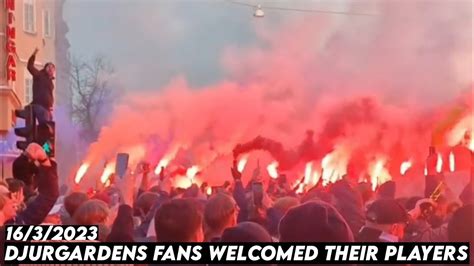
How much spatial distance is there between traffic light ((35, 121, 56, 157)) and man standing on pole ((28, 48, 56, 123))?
0.04 metres

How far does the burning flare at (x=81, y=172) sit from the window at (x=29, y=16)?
35.5 inches

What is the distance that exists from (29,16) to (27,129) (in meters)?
0.86

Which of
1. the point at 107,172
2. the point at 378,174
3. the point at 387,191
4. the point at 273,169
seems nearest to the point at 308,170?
the point at 273,169

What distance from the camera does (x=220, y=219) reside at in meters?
3.37

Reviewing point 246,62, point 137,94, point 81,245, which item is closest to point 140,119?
point 137,94

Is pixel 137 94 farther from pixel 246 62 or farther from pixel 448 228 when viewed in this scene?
pixel 448 228

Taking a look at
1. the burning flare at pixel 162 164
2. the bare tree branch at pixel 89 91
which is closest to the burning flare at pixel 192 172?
the burning flare at pixel 162 164

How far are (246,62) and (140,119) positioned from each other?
32.9 inches

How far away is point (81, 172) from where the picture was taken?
515cm

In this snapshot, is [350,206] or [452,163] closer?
[350,206]

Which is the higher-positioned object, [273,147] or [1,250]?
[273,147]

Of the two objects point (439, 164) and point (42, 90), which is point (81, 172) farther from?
point (439, 164)

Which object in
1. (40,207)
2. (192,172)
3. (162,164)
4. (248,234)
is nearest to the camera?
(248,234)

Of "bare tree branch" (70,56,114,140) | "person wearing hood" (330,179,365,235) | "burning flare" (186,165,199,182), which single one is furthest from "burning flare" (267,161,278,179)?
"person wearing hood" (330,179,365,235)
